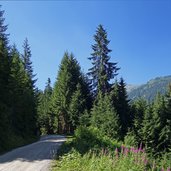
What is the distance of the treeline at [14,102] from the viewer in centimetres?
3410

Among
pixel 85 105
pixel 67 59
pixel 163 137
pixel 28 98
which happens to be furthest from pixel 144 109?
pixel 67 59

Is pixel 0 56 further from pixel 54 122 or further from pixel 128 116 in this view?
pixel 54 122

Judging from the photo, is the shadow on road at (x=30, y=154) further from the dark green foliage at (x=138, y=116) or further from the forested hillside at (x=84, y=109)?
the dark green foliage at (x=138, y=116)

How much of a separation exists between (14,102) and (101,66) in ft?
95.0

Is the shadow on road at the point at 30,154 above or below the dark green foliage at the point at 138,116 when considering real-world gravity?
below

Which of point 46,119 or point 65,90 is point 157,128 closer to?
point 65,90

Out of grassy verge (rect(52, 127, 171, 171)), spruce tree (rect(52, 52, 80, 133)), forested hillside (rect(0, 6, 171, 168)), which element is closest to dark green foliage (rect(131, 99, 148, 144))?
forested hillside (rect(0, 6, 171, 168))

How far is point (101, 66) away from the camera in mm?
72625

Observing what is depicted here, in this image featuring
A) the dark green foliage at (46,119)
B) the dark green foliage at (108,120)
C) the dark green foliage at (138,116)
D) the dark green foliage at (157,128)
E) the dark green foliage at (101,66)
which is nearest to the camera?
the dark green foliage at (157,128)

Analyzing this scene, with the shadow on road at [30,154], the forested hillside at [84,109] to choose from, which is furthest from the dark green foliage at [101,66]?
the shadow on road at [30,154]

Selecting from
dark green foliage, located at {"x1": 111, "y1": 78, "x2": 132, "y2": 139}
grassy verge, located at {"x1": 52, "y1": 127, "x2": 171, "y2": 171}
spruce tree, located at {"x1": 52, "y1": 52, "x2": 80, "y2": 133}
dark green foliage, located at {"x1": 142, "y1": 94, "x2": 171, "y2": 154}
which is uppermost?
spruce tree, located at {"x1": 52, "y1": 52, "x2": 80, "y2": 133}

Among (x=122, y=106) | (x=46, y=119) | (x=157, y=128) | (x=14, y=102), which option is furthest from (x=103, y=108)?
(x=46, y=119)

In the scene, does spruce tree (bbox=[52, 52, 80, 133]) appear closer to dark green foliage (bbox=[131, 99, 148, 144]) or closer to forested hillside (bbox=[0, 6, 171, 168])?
forested hillside (bbox=[0, 6, 171, 168])

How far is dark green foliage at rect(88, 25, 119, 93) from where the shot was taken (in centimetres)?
7119
